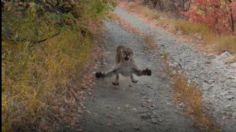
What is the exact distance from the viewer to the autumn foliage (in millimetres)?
20781

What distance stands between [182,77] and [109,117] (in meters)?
4.10

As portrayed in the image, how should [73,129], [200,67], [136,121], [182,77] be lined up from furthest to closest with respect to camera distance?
[200,67], [182,77], [136,121], [73,129]

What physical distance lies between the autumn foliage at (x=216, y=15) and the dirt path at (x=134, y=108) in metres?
8.25

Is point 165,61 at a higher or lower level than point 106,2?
lower

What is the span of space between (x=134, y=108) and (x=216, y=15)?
39.5 feet

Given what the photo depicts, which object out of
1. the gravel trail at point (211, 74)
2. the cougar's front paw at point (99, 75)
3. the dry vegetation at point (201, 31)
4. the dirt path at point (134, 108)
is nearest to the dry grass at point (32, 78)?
the cougar's front paw at point (99, 75)

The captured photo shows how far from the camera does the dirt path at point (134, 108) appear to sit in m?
9.05

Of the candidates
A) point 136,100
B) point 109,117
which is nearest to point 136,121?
point 109,117

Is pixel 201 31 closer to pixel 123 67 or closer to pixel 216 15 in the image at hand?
pixel 216 15

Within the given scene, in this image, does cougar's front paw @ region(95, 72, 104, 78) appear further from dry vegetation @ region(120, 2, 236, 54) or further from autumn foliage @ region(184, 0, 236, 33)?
autumn foliage @ region(184, 0, 236, 33)

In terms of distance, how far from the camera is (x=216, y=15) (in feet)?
69.2

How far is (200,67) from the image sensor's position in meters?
14.4

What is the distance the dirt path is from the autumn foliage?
8.25m

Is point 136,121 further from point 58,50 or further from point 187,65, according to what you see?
point 187,65
